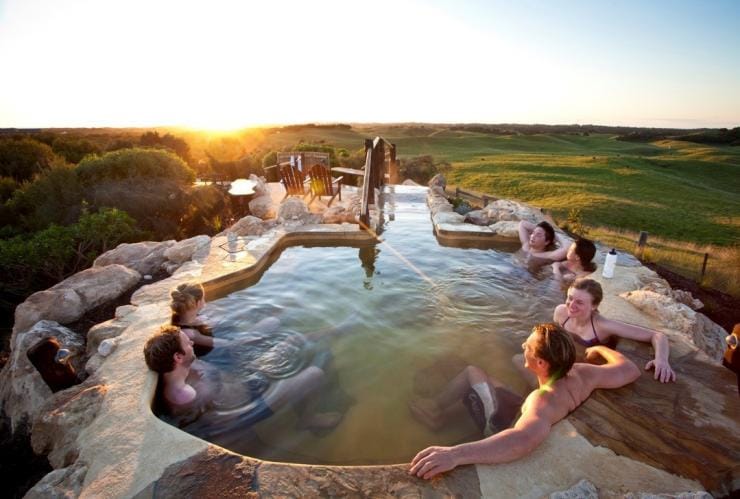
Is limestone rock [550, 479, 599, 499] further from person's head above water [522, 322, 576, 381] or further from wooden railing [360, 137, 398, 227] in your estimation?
wooden railing [360, 137, 398, 227]

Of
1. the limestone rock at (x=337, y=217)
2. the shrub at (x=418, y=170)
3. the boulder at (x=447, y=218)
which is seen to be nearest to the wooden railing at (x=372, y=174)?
the limestone rock at (x=337, y=217)

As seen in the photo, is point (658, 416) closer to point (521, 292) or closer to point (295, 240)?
point (521, 292)

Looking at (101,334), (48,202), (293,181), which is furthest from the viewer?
(293,181)

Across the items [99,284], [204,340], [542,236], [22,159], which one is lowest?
[204,340]

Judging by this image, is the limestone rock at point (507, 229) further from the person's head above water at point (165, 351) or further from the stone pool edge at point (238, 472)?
the person's head above water at point (165, 351)

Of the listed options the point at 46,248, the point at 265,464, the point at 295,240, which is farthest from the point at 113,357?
the point at 295,240

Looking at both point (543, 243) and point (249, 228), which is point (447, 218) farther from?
point (249, 228)

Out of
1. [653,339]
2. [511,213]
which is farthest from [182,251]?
[511,213]

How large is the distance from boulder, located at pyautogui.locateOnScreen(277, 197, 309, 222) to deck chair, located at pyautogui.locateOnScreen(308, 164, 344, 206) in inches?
77.6

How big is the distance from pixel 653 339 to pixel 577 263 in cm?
200

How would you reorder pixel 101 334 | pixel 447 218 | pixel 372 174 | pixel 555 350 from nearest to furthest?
pixel 555 350 → pixel 101 334 → pixel 447 218 → pixel 372 174

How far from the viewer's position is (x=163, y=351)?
2732 mm

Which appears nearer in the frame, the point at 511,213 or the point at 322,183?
the point at 511,213

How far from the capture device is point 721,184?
→ 94.9 ft
